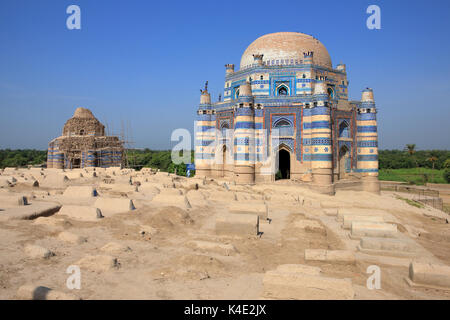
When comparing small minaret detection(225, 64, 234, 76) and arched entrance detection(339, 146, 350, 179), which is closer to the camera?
arched entrance detection(339, 146, 350, 179)

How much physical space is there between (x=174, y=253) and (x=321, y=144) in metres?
15.6

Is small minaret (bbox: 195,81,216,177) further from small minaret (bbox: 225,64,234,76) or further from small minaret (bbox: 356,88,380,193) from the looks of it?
small minaret (bbox: 356,88,380,193)

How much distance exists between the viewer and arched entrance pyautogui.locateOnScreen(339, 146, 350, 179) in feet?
75.3

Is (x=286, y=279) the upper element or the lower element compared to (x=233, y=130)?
lower

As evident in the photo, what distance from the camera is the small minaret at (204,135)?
25312 mm

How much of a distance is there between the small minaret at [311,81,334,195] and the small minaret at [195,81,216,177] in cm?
818

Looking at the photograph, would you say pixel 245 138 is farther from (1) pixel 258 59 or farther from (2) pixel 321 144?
(1) pixel 258 59

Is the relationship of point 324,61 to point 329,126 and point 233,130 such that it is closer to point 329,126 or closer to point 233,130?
point 329,126

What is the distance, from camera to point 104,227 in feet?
30.2

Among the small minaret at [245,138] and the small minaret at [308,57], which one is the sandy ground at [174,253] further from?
the small minaret at [308,57]

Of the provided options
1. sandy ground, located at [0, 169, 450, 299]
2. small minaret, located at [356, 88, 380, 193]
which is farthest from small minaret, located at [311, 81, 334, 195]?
sandy ground, located at [0, 169, 450, 299]
